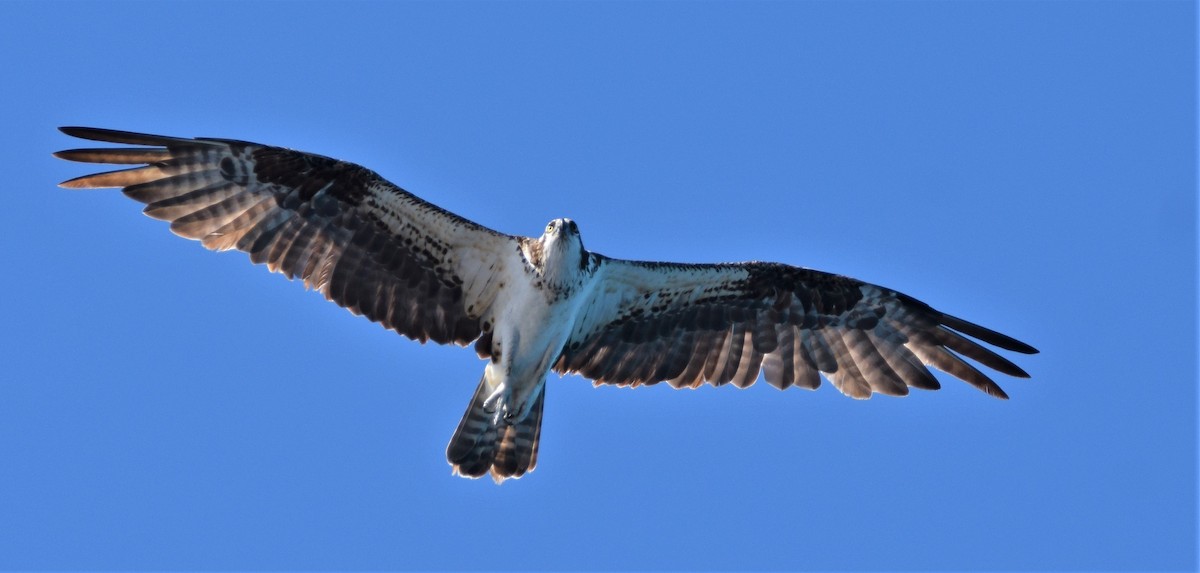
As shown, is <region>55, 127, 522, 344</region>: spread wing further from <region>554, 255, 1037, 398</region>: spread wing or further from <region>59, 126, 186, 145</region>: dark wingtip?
<region>554, 255, 1037, 398</region>: spread wing

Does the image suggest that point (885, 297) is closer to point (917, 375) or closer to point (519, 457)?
point (917, 375)

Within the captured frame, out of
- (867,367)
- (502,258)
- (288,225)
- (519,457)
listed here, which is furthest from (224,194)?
(867,367)

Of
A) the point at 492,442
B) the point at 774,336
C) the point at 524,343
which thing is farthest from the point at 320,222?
the point at 774,336

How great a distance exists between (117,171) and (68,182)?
0.46 metres

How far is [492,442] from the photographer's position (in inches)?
672

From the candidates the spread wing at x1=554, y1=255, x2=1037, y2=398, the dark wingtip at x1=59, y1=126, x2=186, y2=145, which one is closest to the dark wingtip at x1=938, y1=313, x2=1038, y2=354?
the spread wing at x1=554, y1=255, x2=1037, y2=398

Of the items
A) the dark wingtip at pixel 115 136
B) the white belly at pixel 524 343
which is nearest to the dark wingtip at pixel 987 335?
the white belly at pixel 524 343

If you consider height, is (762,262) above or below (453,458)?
above

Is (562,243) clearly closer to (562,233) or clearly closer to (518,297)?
(562,233)

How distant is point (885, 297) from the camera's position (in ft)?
59.1

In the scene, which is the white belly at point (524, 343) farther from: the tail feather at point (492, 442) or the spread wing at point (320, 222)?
the spread wing at point (320, 222)

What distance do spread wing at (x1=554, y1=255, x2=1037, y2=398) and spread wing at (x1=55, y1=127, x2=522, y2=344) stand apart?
1.50 meters

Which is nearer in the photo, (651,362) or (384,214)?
(384,214)

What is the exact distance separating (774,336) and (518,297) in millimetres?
2890
